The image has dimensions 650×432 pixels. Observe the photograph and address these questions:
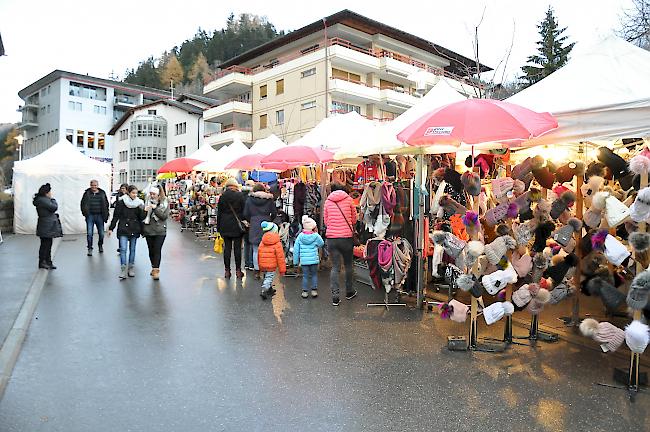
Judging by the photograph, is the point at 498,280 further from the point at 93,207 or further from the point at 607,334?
the point at 93,207

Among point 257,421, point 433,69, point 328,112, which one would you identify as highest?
point 433,69

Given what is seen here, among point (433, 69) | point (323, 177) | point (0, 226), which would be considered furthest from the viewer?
point (433, 69)

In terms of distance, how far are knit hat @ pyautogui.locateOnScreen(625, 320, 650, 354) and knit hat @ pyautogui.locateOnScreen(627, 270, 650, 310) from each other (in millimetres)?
168

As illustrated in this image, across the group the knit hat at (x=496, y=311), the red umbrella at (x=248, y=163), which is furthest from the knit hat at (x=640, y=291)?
the red umbrella at (x=248, y=163)

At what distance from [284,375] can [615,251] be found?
11.4ft

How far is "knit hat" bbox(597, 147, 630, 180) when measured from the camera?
519 centimetres

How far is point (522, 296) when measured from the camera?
18.9ft

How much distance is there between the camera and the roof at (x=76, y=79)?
6519 cm

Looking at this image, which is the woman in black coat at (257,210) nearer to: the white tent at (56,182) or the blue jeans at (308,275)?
the blue jeans at (308,275)

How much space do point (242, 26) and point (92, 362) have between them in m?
90.5

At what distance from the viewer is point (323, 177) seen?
1137 cm

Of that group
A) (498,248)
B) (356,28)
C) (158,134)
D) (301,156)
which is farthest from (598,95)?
(158,134)

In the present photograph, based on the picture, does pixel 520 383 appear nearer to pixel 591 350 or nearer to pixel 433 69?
pixel 591 350

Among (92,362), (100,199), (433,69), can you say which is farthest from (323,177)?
(433,69)
